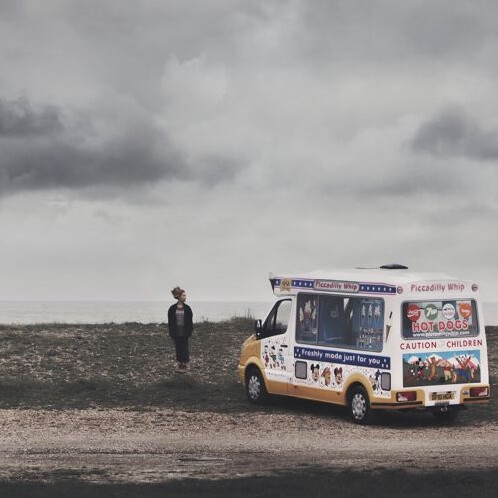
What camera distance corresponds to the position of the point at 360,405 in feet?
72.1

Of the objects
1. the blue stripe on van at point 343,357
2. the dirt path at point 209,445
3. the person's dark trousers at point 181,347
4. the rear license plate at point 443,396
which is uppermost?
the person's dark trousers at point 181,347

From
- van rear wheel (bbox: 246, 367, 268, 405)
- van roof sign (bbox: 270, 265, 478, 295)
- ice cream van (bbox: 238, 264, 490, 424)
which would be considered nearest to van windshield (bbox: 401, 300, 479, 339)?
ice cream van (bbox: 238, 264, 490, 424)

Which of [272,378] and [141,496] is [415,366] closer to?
[272,378]

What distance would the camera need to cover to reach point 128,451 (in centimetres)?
1833

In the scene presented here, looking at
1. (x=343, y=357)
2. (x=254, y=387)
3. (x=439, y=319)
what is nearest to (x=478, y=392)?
(x=439, y=319)

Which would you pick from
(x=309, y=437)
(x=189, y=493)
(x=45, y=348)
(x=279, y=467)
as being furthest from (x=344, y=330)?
(x=45, y=348)

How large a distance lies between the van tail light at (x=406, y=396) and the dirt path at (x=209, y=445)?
59 cm

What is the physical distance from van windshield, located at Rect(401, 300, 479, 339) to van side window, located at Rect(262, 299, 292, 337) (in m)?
3.36

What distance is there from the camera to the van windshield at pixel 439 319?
21391mm

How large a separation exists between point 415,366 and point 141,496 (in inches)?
330

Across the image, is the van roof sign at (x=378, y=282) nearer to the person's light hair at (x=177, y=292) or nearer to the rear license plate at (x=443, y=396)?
the rear license plate at (x=443, y=396)

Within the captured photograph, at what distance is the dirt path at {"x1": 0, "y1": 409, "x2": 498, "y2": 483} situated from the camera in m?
16.6

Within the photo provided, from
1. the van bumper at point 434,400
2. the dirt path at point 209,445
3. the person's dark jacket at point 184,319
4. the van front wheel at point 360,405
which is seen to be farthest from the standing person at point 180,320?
the van bumper at point 434,400

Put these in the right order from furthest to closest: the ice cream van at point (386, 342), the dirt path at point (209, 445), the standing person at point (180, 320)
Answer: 1. the standing person at point (180, 320)
2. the ice cream van at point (386, 342)
3. the dirt path at point (209, 445)
